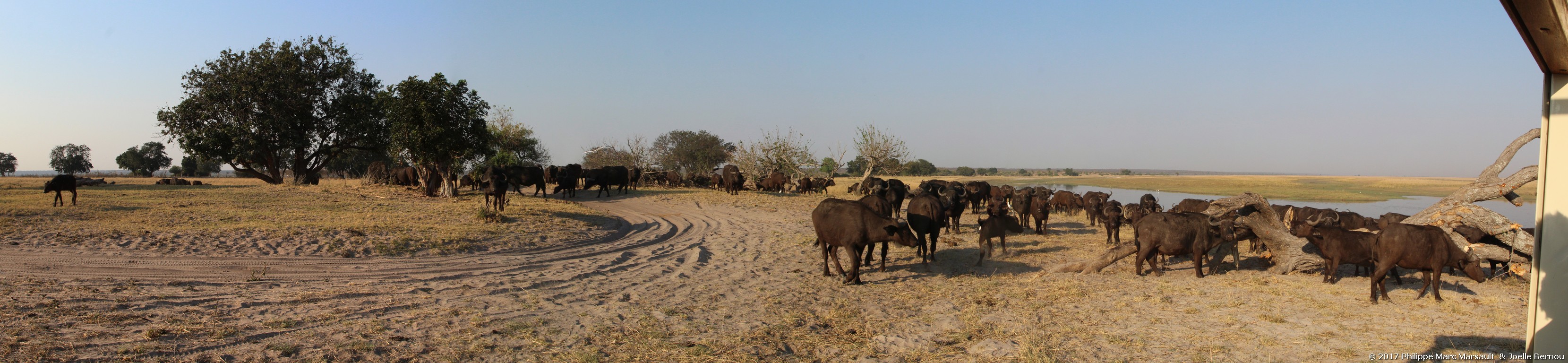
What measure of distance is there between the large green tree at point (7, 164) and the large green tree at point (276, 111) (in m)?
54.4

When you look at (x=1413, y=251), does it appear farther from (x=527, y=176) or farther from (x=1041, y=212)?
(x=527, y=176)

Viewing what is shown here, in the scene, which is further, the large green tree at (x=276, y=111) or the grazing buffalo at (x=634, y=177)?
the grazing buffalo at (x=634, y=177)

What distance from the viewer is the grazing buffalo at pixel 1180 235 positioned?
1001 cm

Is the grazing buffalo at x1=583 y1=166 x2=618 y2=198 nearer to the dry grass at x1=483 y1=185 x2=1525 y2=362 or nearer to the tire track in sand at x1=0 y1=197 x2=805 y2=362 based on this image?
the tire track in sand at x1=0 y1=197 x2=805 y2=362

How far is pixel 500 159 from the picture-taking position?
34.5m

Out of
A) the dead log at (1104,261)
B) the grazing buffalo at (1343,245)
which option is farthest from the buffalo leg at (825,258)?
the grazing buffalo at (1343,245)

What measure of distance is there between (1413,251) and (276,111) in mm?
38740

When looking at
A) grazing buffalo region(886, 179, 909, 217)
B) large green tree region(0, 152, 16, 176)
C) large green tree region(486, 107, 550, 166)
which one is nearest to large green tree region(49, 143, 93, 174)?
large green tree region(0, 152, 16, 176)

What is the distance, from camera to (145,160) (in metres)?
64.8

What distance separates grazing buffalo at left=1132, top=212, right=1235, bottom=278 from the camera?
10.0m

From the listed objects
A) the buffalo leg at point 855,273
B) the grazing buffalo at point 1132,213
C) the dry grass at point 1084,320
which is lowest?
the dry grass at point 1084,320

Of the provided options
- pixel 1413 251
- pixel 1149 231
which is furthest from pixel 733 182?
pixel 1413 251

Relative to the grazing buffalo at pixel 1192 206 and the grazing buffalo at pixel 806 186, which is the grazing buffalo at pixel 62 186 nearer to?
the grazing buffalo at pixel 806 186

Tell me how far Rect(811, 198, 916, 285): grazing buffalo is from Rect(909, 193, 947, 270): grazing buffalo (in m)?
0.53
